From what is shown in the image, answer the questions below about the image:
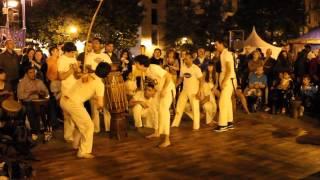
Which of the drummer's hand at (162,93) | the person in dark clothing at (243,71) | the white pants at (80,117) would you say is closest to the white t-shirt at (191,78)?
the drummer's hand at (162,93)

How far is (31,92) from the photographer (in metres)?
9.91

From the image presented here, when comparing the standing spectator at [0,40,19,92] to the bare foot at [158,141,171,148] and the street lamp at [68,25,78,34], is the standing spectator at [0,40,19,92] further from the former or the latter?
the street lamp at [68,25,78,34]

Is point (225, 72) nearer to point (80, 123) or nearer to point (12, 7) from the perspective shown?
point (80, 123)

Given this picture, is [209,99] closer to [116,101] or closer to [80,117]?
[116,101]

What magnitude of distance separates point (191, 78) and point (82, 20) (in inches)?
1096

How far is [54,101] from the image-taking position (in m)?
10.9

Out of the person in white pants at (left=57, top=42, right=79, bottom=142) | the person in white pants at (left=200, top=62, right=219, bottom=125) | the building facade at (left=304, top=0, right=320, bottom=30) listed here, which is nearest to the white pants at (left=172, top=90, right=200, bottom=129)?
the person in white pants at (left=200, top=62, right=219, bottom=125)

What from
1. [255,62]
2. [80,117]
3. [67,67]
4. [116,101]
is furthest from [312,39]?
[80,117]

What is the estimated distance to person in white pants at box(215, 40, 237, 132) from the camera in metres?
11.0

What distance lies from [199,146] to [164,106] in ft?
3.16

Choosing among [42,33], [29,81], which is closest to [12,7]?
[42,33]

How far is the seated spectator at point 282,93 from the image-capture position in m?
13.8

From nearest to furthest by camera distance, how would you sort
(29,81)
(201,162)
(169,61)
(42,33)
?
(201,162) < (29,81) < (169,61) < (42,33)

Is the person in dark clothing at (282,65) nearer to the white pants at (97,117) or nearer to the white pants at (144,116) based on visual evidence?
the white pants at (144,116)
